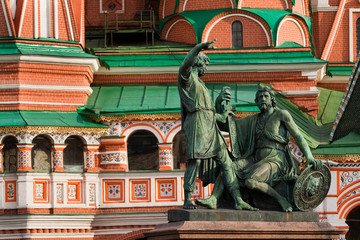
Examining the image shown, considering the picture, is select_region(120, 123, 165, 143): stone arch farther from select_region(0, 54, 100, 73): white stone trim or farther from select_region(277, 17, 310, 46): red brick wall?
select_region(277, 17, 310, 46): red brick wall

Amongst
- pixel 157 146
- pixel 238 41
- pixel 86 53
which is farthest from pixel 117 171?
pixel 238 41

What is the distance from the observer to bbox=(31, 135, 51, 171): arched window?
96.2ft

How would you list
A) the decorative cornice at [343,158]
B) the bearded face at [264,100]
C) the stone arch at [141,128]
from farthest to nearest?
1. the stone arch at [141,128]
2. the decorative cornice at [343,158]
3. the bearded face at [264,100]

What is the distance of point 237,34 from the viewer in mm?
32688

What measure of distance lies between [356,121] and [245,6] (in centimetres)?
518

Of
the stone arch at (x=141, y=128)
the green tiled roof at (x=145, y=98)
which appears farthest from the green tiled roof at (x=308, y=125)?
the stone arch at (x=141, y=128)

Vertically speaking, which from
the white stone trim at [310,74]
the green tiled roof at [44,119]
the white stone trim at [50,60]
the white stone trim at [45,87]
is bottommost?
the green tiled roof at [44,119]

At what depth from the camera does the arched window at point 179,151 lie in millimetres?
29997

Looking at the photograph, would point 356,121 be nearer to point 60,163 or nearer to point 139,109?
point 139,109

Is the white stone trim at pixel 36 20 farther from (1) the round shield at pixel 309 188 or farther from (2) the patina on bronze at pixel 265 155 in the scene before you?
(1) the round shield at pixel 309 188

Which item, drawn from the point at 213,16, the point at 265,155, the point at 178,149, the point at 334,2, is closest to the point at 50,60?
the point at 178,149

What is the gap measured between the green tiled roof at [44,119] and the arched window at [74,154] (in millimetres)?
433

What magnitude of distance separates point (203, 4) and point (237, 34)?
3.89 feet

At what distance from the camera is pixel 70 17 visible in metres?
30.9
